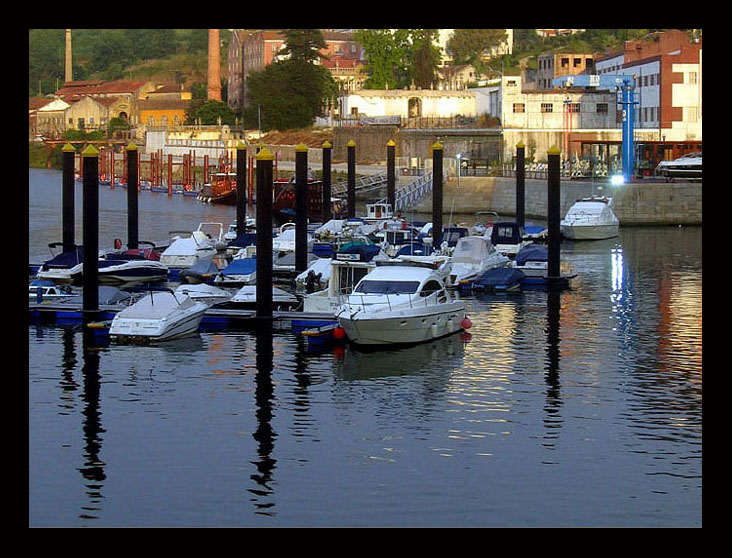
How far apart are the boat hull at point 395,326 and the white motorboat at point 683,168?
4879 centimetres

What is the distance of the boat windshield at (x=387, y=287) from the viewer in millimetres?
33750

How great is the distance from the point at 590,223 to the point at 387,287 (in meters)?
33.8

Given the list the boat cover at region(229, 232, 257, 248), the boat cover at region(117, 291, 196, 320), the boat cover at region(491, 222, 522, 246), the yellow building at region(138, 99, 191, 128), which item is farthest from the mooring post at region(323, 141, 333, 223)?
the yellow building at region(138, 99, 191, 128)

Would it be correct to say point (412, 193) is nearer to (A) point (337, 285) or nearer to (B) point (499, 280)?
(B) point (499, 280)

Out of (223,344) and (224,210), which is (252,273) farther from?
(224,210)

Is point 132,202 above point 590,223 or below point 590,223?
above

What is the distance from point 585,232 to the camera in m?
65.8

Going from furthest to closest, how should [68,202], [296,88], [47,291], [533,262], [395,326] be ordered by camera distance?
[296,88]
[68,202]
[533,262]
[47,291]
[395,326]

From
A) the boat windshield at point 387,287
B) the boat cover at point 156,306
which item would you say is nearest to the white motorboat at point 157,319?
the boat cover at point 156,306

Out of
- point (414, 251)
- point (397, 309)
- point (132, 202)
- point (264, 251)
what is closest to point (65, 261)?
point (132, 202)

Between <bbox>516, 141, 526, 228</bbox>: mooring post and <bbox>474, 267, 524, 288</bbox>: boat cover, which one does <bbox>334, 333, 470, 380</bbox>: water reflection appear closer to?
<bbox>474, 267, 524, 288</bbox>: boat cover

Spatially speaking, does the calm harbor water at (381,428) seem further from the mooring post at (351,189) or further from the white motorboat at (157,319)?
the mooring post at (351,189)

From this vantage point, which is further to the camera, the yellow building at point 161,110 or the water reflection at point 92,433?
the yellow building at point 161,110
